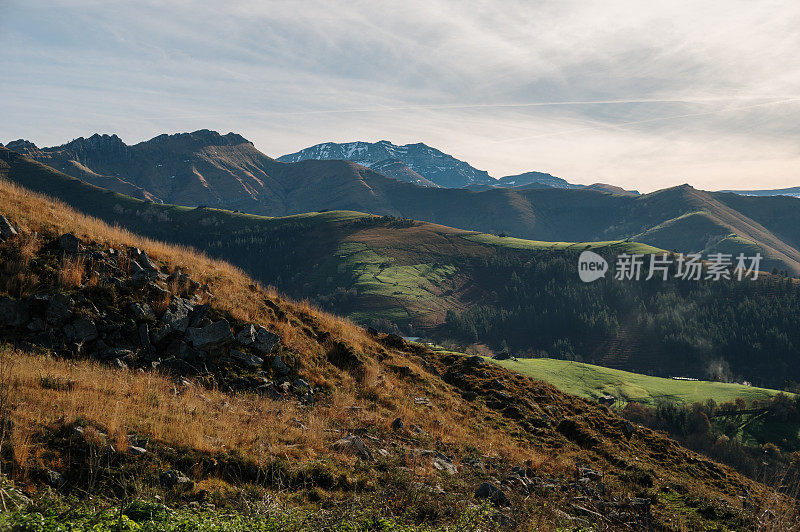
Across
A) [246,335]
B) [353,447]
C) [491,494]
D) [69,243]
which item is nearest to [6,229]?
[69,243]

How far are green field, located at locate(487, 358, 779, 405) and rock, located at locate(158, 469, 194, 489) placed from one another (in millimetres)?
81575

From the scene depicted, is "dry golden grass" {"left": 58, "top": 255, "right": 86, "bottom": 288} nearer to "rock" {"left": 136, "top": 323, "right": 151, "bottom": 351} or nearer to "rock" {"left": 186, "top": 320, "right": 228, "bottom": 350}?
"rock" {"left": 136, "top": 323, "right": 151, "bottom": 351}

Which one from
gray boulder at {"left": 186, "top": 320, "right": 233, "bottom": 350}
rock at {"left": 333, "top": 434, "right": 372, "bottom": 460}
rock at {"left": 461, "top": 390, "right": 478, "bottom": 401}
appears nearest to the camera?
rock at {"left": 333, "top": 434, "right": 372, "bottom": 460}

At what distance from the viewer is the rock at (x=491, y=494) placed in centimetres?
1082

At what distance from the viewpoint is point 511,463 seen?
14633 millimetres

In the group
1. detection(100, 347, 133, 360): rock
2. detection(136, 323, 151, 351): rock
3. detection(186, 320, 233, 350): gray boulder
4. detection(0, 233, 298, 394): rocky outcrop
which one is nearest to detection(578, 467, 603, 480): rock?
detection(0, 233, 298, 394): rocky outcrop

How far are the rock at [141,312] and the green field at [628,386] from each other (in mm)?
78245

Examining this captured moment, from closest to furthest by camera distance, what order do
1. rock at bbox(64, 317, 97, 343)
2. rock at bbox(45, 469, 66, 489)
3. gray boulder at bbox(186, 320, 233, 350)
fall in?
rock at bbox(45, 469, 66, 489), rock at bbox(64, 317, 97, 343), gray boulder at bbox(186, 320, 233, 350)

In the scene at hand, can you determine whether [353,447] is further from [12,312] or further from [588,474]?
[12,312]

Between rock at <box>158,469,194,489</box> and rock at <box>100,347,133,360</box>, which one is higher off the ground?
rock at <box>100,347,133,360</box>

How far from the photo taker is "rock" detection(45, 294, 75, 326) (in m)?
12.6

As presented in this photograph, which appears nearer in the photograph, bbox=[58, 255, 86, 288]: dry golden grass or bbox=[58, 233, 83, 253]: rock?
bbox=[58, 255, 86, 288]: dry golden grass

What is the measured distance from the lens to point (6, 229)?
13898 mm

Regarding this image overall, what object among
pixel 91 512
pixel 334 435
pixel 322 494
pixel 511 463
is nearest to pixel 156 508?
pixel 91 512
